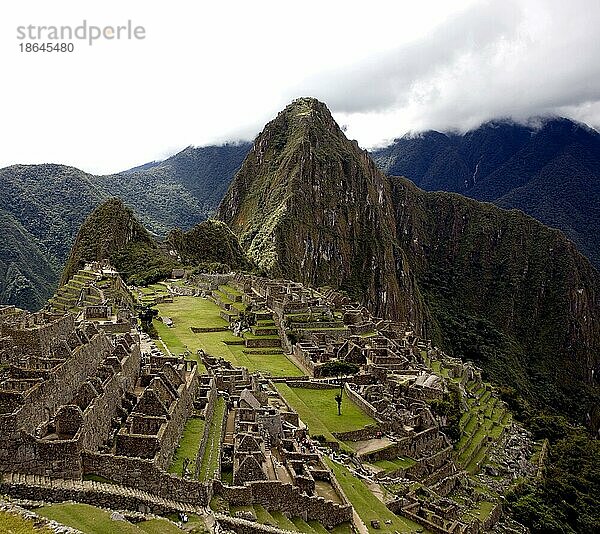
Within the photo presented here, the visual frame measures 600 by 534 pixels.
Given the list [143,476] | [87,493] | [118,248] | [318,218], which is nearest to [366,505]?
[143,476]

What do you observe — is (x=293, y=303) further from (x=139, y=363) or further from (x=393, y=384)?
(x=139, y=363)

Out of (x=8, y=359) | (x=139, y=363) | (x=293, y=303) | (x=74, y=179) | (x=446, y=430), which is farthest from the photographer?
(x=74, y=179)

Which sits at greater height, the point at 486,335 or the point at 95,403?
the point at 95,403

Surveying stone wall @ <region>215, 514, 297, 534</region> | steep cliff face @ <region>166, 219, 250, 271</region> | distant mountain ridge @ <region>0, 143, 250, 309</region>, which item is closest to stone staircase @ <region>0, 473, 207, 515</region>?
stone wall @ <region>215, 514, 297, 534</region>

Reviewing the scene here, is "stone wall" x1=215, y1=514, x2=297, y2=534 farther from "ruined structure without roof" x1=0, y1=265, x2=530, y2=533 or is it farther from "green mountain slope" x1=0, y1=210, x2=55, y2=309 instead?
"green mountain slope" x1=0, y1=210, x2=55, y2=309

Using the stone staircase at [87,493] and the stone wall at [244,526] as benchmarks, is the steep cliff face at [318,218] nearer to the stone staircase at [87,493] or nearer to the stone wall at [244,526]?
the stone wall at [244,526]

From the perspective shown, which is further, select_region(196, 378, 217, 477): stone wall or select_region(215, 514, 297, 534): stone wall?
select_region(196, 378, 217, 477): stone wall

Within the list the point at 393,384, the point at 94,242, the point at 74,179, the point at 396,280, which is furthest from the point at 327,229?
the point at 393,384

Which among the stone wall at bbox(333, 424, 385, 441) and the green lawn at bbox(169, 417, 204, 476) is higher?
the green lawn at bbox(169, 417, 204, 476)
